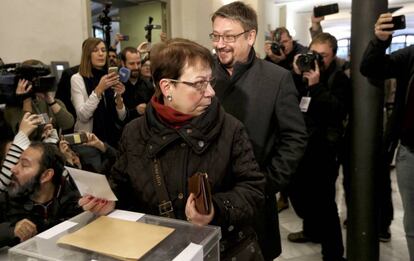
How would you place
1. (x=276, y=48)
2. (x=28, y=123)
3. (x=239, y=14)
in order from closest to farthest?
(x=239, y=14), (x=28, y=123), (x=276, y=48)

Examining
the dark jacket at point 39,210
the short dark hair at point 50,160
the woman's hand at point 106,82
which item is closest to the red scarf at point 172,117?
the dark jacket at point 39,210

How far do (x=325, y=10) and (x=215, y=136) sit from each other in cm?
216

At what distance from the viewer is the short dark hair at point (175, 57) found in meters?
1.05

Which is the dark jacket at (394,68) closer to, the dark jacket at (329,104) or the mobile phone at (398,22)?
the mobile phone at (398,22)

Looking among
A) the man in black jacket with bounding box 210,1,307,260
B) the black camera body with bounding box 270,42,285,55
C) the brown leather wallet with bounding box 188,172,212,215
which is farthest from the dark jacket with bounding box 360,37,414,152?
the brown leather wallet with bounding box 188,172,212,215

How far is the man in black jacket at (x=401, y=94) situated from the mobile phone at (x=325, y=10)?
36.1 inches

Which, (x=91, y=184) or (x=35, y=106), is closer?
(x=91, y=184)

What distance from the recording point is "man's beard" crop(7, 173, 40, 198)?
177 centimetres

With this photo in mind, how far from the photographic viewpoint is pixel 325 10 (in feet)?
9.17

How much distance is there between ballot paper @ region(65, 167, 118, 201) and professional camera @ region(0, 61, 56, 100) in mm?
1553

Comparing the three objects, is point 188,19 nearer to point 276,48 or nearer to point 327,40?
point 276,48

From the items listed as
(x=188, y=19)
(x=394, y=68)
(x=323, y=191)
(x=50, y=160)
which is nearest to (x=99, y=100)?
(x=50, y=160)

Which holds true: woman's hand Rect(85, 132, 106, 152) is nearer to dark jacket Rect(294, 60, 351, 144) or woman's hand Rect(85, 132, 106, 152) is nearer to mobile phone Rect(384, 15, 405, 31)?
dark jacket Rect(294, 60, 351, 144)

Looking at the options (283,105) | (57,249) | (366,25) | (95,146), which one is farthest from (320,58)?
(57,249)
